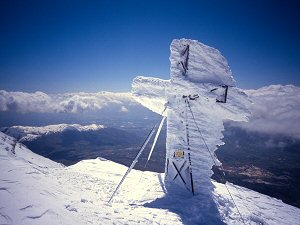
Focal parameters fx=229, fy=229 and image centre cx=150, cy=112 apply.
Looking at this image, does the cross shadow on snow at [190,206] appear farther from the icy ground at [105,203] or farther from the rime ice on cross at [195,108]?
the rime ice on cross at [195,108]

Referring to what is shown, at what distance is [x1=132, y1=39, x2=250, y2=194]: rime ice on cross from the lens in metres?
14.5

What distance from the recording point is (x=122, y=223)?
9.06 metres

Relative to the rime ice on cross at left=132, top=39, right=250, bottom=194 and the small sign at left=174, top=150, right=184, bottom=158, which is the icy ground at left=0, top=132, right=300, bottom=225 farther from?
the small sign at left=174, top=150, right=184, bottom=158

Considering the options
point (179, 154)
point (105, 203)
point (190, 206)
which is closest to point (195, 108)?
point (179, 154)

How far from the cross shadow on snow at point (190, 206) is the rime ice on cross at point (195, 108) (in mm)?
706

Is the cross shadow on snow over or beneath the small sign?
beneath

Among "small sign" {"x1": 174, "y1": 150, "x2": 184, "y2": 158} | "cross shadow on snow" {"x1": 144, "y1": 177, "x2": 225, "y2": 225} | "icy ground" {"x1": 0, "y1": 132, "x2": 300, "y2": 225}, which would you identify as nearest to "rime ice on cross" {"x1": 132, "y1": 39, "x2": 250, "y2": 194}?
"small sign" {"x1": 174, "y1": 150, "x2": 184, "y2": 158}

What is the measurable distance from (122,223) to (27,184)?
4.17 metres

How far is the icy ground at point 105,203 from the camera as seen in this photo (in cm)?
779

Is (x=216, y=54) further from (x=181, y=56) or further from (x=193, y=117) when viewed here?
(x=193, y=117)

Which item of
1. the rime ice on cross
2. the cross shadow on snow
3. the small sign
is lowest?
the cross shadow on snow

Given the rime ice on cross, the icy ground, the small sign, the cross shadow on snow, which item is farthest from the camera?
the small sign

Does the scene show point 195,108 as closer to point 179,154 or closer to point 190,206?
point 179,154

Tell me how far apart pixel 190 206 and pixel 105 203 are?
4716mm
